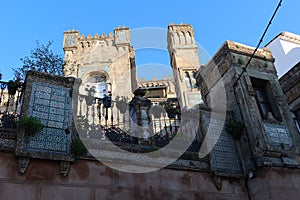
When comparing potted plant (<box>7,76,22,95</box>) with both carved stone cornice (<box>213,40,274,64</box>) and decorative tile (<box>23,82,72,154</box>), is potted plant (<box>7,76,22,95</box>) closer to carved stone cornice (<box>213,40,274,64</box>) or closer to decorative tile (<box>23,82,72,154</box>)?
decorative tile (<box>23,82,72,154</box>)

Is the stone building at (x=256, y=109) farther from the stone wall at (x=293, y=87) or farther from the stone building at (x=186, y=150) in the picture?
the stone wall at (x=293, y=87)

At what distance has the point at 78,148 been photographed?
614 centimetres

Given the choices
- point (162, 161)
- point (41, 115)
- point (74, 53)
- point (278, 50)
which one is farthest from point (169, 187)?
point (74, 53)

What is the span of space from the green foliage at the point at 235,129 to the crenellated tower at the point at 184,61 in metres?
14.9

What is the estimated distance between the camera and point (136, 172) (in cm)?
657

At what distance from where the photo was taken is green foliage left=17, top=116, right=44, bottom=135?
583 centimetres

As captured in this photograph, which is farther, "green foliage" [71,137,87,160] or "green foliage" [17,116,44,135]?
"green foliage" [71,137,87,160]

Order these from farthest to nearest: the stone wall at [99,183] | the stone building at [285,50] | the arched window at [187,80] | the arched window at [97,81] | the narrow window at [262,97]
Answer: the arched window at [187,80]
the arched window at [97,81]
the stone building at [285,50]
the narrow window at [262,97]
the stone wall at [99,183]

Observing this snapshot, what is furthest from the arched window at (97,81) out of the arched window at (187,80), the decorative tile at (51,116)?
the decorative tile at (51,116)

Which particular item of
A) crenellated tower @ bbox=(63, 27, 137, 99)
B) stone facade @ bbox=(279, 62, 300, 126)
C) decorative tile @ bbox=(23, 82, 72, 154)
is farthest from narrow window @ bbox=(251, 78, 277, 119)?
crenellated tower @ bbox=(63, 27, 137, 99)

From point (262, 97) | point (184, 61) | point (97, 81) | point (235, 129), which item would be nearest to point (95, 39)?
point (97, 81)

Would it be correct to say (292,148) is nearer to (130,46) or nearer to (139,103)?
(139,103)

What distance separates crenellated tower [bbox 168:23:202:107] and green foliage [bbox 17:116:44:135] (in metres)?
17.9

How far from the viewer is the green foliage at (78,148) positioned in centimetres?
611
